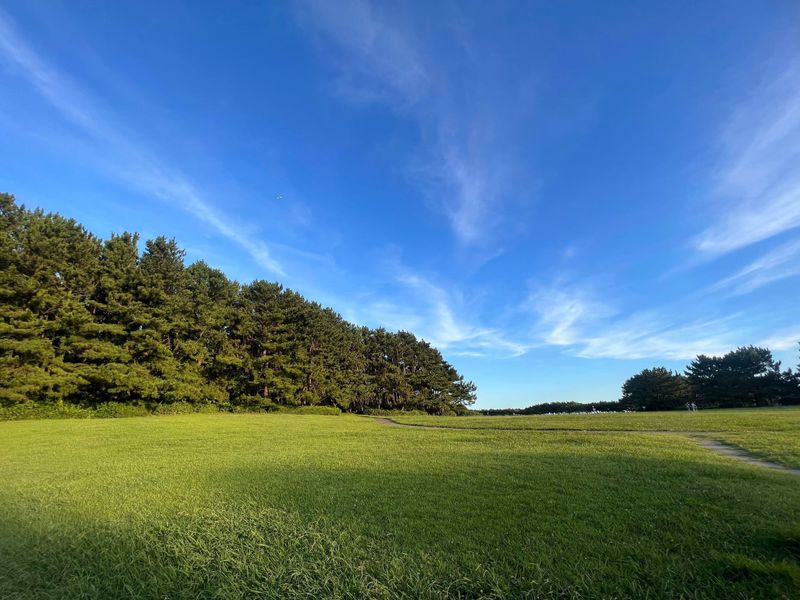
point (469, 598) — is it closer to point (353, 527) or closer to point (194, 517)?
point (353, 527)

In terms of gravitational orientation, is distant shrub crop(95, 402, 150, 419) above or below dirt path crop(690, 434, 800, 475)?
above

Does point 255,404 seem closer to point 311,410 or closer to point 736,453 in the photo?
point 311,410

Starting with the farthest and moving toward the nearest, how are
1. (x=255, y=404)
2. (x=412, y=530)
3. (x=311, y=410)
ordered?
(x=311, y=410) < (x=255, y=404) < (x=412, y=530)

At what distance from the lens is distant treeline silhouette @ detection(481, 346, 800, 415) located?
4312cm

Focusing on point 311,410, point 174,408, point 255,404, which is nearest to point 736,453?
point 174,408

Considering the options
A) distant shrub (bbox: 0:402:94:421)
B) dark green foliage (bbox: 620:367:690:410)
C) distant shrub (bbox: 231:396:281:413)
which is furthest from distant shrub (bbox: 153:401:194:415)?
dark green foliage (bbox: 620:367:690:410)

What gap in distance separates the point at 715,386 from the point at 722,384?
895 mm

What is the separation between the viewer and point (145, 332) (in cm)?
2914

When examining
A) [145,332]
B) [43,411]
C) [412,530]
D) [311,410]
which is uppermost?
[145,332]

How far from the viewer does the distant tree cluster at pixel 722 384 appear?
141 feet

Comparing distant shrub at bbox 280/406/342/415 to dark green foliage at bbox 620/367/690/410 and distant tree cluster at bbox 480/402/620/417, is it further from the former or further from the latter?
dark green foliage at bbox 620/367/690/410

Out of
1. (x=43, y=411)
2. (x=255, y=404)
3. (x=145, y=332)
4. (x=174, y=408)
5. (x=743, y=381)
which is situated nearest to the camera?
(x=43, y=411)

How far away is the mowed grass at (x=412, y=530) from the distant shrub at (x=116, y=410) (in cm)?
2142

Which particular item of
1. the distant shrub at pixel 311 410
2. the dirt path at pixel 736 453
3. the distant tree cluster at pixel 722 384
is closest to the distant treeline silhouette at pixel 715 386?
the distant tree cluster at pixel 722 384
